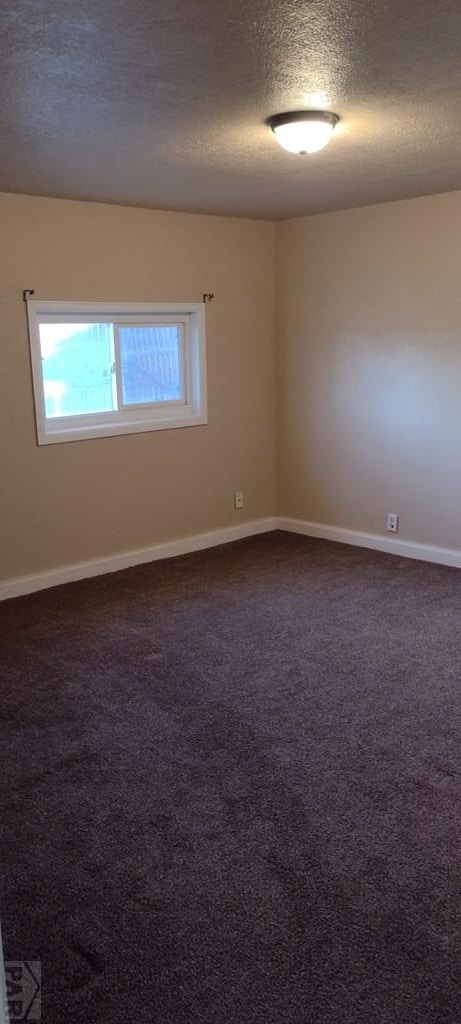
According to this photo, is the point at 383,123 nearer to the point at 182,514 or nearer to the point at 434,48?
the point at 434,48

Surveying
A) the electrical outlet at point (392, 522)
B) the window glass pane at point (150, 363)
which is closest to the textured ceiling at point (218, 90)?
the window glass pane at point (150, 363)

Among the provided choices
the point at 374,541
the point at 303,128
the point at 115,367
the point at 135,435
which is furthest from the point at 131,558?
the point at 303,128

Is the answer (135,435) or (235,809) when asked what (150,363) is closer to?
(135,435)

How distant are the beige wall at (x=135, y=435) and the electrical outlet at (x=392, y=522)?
3.55 feet

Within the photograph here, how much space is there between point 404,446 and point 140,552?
189cm

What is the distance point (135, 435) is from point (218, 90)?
8.82 feet

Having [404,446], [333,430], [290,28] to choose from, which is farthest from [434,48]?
[333,430]

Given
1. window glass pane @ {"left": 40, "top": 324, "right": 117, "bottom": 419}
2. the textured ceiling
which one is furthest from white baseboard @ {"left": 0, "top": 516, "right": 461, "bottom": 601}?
the textured ceiling

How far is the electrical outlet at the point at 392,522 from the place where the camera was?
16.5 feet

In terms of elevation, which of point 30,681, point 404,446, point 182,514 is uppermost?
point 404,446

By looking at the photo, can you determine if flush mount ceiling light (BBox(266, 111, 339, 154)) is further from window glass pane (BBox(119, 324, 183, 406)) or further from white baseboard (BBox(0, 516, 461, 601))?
white baseboard (BBox(0, 516, 461, 601))

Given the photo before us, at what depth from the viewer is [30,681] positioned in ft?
10.8

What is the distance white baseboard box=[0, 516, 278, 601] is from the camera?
438cm

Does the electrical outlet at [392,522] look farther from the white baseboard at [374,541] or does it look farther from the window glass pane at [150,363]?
the window glass pane at [150,363]
